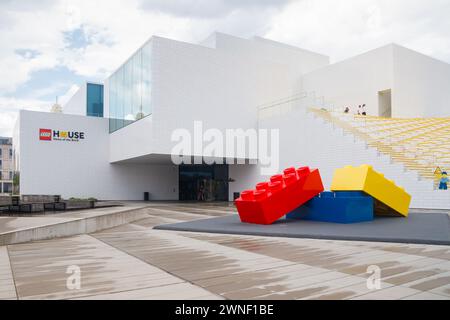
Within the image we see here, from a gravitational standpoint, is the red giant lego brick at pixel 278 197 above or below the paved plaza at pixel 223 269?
above

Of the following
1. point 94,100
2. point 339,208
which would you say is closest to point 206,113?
point 339,208

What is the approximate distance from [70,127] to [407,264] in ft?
94.7

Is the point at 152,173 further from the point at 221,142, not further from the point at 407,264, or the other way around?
the point at 407,264

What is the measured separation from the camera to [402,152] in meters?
20.9

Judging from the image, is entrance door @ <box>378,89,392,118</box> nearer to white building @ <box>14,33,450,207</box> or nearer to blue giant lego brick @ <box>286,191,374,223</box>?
white building @ <box>14,33,450,207</box>

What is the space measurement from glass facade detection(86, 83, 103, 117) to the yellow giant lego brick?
30.1 m

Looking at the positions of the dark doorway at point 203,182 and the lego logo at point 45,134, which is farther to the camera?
the dark doorway at point 203,182

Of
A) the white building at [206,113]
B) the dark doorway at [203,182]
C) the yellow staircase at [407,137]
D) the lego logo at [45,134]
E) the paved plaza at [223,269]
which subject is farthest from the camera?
the dark doorway at [203,182]

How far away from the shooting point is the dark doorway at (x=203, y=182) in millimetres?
32606

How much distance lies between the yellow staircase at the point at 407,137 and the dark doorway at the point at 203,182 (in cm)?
1168

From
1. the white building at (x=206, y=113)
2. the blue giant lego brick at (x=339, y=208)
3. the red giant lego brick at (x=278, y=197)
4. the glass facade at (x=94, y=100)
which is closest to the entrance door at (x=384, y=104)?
the white building at (x=206, y=113)

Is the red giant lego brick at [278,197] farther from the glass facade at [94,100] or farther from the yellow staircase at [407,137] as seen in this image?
the glass facade at [94,100]

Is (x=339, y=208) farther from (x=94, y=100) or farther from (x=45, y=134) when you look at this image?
(x=94, y=100)
